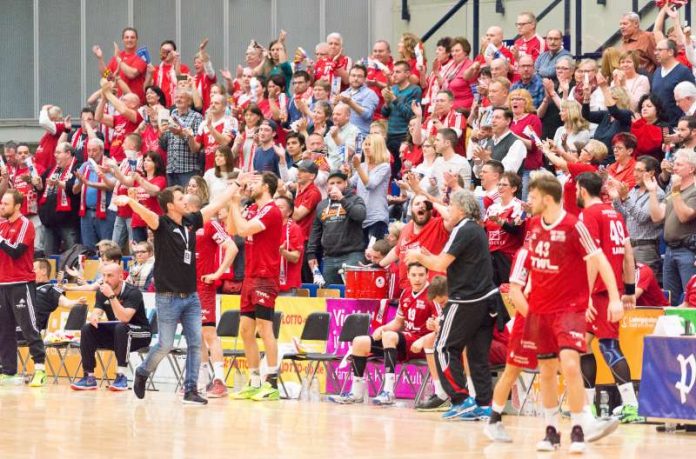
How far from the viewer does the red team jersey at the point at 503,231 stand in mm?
14992

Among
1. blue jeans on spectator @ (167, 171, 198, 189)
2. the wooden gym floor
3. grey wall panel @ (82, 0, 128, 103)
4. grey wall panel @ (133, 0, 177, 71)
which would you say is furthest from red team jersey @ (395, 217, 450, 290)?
grey wall panel @ (82, 0, 128, 103)

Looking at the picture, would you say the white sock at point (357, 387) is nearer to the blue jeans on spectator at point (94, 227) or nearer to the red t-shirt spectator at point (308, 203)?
the red t-shirt spectator at point (308, 203)

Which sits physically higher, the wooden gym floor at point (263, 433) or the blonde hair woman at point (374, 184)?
the blonde hair woman at point (374, 184)

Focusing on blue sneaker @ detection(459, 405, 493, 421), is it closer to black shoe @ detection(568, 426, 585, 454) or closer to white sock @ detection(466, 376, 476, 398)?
white sock @ detection(466, 376, 476, 398)

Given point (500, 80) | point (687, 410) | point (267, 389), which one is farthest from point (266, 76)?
point (687, 410)

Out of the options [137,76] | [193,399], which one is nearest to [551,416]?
[193,399]

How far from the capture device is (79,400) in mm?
15742

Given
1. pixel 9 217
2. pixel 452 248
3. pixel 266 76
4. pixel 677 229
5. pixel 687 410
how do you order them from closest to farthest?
pixel 687 410 < pixel 452 248 < pixel 677 229 < pixel 9 217 < pixel 266 76

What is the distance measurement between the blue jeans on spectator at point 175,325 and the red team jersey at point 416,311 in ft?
7.58

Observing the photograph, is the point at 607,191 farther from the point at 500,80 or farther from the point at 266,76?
the point at 266,76

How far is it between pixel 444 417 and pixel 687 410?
Result: 249cm

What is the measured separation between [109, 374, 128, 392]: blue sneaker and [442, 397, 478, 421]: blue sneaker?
5058 mm

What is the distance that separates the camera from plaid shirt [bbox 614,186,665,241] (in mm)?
15555

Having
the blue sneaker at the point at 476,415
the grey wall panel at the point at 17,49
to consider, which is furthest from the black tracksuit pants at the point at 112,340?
the grey wall panel at the point at 17,49
